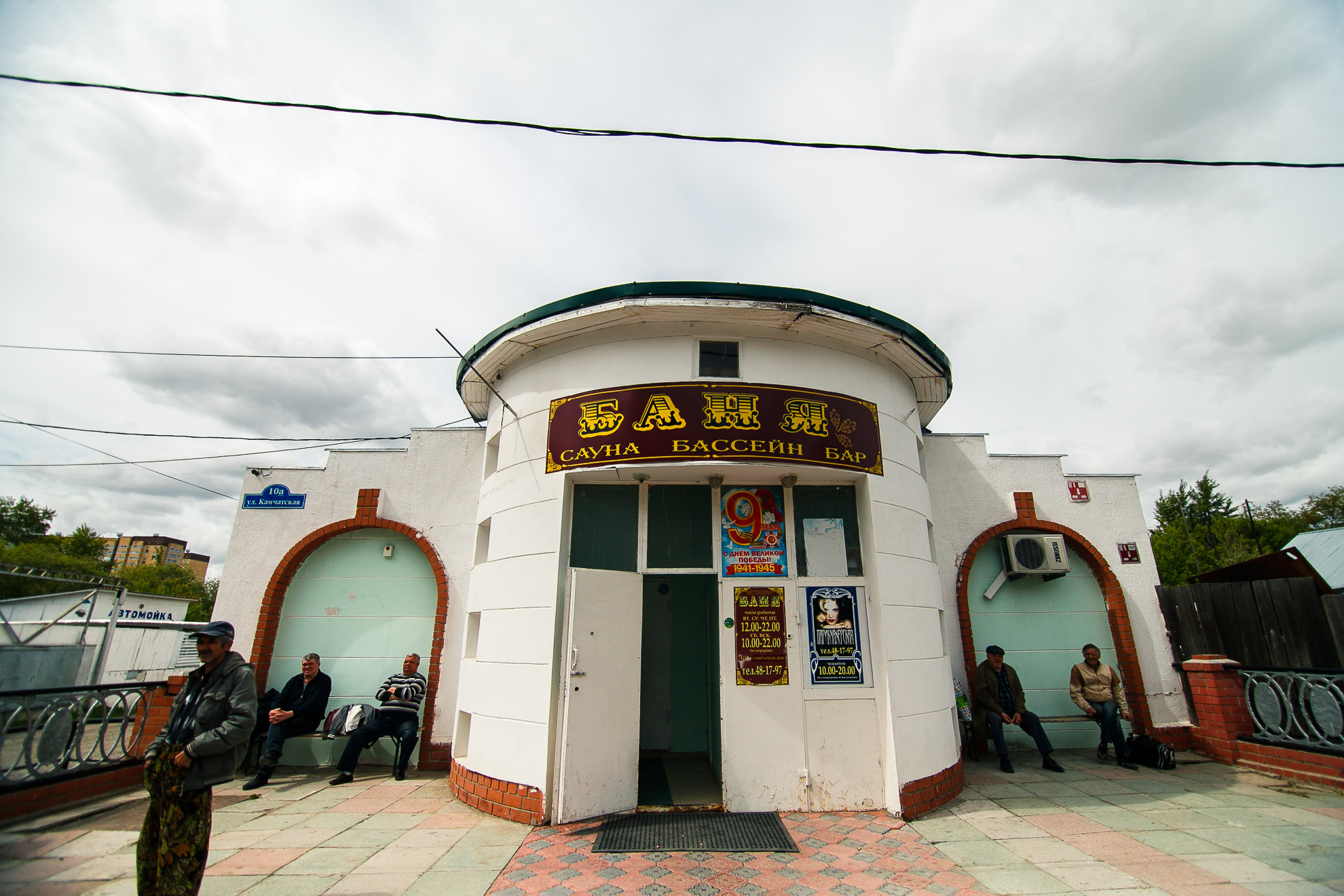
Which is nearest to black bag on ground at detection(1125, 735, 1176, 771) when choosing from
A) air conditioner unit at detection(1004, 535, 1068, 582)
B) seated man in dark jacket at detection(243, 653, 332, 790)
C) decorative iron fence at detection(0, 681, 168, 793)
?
air conditioner unit at detection(1004, 535, 1068, 582)

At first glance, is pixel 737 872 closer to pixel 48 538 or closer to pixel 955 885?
pixel 955 885

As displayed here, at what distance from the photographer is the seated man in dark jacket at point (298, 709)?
21.1 ft

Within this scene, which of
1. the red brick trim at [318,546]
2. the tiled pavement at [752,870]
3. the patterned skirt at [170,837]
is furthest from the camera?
the red brick trim at [318,546]

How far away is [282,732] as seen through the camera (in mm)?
6570

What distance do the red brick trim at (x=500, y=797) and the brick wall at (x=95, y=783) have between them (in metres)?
2.82

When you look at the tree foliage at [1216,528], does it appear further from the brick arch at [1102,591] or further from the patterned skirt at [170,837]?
the patterned skirt at [170,837]

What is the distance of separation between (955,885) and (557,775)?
3107 mm

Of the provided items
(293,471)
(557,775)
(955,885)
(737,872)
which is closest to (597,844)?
(557,775)

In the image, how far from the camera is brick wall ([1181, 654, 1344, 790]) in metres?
5.85

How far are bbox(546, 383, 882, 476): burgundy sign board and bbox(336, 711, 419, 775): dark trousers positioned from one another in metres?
3.80

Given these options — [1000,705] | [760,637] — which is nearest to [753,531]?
[760,637]

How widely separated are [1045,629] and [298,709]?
393 inches

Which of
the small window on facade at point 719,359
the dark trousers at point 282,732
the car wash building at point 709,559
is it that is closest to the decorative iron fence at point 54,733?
the dark trousers at point 282,732

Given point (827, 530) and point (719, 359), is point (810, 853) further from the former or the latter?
point (719, 359)
